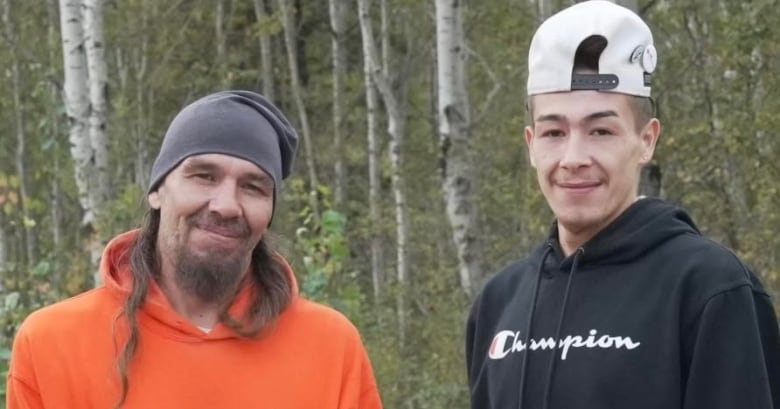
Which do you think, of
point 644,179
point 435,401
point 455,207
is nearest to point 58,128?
point 455,207

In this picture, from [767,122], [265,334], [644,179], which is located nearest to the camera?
[265,334]

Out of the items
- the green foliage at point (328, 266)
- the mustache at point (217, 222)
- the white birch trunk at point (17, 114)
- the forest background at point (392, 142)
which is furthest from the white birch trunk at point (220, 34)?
the mustache at point (217, 222)

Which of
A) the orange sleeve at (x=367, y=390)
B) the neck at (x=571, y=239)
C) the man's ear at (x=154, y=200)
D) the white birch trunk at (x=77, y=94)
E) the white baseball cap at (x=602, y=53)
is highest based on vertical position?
the white baseball cap at (x=602, y=53)

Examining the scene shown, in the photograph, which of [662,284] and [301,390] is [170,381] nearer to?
[301,390]

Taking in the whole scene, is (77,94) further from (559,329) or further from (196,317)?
(559,329)

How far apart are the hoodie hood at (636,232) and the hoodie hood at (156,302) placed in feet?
3.15

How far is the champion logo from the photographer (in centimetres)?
347

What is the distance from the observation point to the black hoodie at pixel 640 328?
10.8ft

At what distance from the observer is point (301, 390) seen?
12.6ft

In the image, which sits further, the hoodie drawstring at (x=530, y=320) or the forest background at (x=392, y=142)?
the forest background at (x=392, y=142)

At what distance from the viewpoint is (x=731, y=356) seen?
3.28 meters

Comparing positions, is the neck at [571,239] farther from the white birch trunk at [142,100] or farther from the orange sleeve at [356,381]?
the white birch trunk at [142,100]

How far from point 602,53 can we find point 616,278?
566 millimetres

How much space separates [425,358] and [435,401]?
6.47ft
